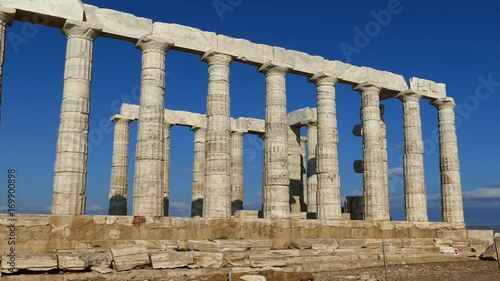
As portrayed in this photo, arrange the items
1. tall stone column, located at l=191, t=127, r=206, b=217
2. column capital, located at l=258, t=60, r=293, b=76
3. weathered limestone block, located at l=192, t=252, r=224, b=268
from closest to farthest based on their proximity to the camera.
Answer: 1. weathered limestone block, located at l=192, t=252, r=224, b=268
2. column capital, located at l=258, t=60, r=293, b=76
3. tall stone column, located at l=191, t=127, r=206, b=217

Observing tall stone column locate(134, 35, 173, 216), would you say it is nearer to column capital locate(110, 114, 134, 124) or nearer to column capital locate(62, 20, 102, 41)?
column capital locate(62, 20, 102, 41)

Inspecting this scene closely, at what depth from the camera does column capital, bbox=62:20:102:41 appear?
19188mm

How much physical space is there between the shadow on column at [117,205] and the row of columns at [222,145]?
0.24ft

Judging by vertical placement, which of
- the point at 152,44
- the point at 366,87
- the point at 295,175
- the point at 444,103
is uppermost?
the point at 152,44

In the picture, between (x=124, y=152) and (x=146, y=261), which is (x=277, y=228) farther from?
(x=124, y=152)

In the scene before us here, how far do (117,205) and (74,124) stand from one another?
1026 cm

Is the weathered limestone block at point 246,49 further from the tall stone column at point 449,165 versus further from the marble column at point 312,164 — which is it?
the tall stone column at point 449,165

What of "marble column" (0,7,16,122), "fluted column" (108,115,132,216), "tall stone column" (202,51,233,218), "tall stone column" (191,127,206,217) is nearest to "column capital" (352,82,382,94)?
"tall stone column" (202,51,233,218)

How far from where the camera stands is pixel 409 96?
94.6ft

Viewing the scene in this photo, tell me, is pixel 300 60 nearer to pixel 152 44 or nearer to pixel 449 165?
pixel 152 44

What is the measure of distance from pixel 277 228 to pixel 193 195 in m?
11.9

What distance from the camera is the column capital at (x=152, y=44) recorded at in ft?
68.6

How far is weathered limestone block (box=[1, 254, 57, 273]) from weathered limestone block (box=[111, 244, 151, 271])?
170 centimetres

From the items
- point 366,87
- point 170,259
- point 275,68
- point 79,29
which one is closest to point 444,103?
point 366,87
